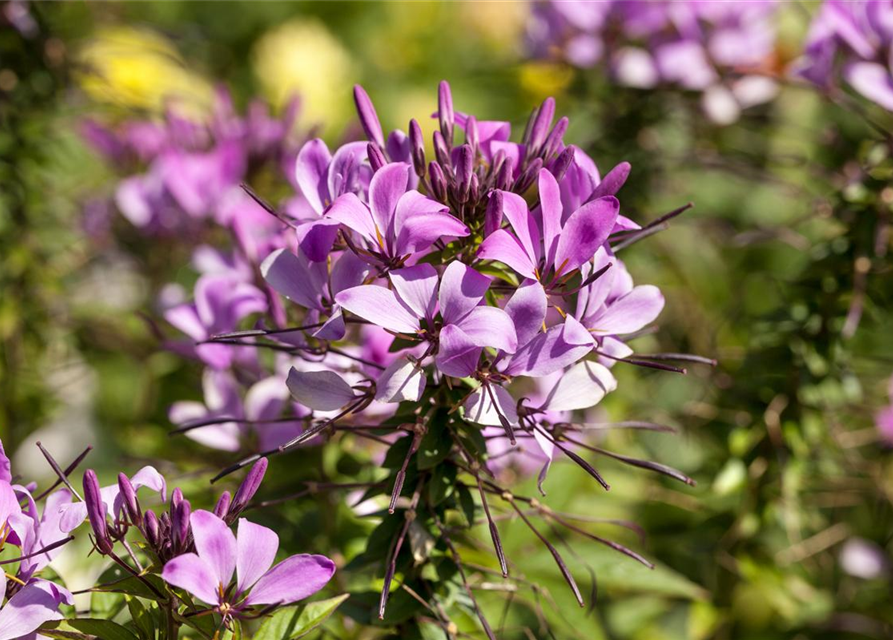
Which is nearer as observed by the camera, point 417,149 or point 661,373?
point 417,149

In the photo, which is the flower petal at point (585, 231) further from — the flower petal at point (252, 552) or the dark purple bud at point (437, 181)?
the flower petal at point (252, 552)

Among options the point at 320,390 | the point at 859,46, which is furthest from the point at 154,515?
the point at 859,46

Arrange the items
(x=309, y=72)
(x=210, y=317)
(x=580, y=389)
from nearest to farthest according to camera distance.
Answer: (x=580, y=389) → (x=210, y=317) → (x=309, y=72)

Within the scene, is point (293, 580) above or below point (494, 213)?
below

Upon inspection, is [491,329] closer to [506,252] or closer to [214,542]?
[506,252]

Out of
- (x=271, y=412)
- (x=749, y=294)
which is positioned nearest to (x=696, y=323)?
(x=749, y=294)

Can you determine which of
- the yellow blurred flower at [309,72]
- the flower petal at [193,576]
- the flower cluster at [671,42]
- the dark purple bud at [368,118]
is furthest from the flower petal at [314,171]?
the yellow blurred flower at [309,72]

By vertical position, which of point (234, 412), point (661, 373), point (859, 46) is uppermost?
Answer: point (859, 46)
